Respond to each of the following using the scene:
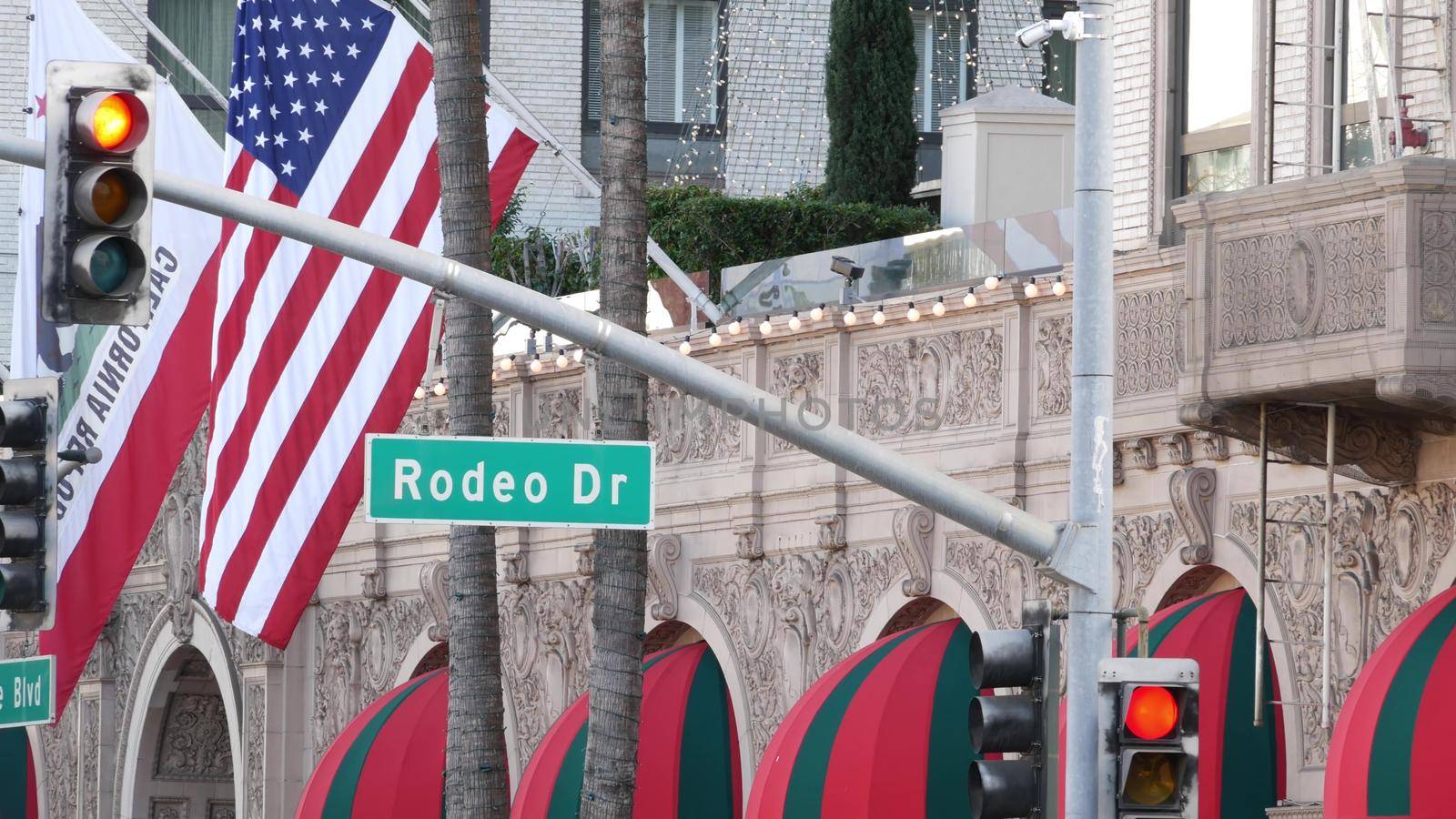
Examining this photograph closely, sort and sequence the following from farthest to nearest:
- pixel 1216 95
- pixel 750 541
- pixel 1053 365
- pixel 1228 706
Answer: pixel 750 541, pixel 1053 365, pixel 1216 95, pixel 1228 706

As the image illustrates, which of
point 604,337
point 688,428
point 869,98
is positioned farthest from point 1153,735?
point 869,98

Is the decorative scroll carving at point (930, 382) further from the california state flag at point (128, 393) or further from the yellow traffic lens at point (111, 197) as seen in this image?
the yellow traffic lens at point (111, 197)

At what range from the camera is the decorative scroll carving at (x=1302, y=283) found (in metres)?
15.2

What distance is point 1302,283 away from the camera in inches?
615

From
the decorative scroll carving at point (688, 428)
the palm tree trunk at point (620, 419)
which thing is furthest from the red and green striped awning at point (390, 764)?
the palm tree trunk at point (620, 419)

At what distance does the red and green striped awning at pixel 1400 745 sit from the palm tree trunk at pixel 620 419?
16.7ft

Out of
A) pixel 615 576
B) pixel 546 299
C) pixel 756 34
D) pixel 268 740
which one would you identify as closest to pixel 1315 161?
pixel 615 576

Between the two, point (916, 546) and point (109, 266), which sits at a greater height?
point (109, 266)

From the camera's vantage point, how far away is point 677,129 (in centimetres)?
3825

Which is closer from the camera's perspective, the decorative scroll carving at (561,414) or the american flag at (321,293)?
the american flag at (321,293)

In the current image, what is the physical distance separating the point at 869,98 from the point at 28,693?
14896mm

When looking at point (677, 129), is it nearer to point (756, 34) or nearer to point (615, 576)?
point (756, 34)

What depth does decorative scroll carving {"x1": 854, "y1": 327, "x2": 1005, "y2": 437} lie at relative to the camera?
2066 centimetres

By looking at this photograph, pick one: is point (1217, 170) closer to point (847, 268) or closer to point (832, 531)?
point (847, 268)
